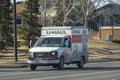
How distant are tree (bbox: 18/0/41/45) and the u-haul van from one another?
59.6 ft

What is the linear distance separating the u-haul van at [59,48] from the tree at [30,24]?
1818 cm

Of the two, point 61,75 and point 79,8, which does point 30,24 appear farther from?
point 61,75

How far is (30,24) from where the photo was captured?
50125 millimetres

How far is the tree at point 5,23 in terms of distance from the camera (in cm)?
4616

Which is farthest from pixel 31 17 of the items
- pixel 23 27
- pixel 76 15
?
pixel 76 15

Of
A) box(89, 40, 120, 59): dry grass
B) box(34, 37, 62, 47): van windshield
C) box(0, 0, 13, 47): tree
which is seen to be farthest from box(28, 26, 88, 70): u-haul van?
box(89, 40, 120, 59): dry grass

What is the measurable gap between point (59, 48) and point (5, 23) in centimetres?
1951

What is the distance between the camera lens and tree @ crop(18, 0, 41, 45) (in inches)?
1960

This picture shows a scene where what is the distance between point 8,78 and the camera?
21719mm

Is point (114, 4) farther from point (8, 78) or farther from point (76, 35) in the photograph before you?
point (8, 78)

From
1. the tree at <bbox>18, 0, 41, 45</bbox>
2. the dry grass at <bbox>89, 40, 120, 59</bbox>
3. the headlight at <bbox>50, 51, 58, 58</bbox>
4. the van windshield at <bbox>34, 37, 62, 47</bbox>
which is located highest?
the tree at <bbox>18, 0, 41, 45</bbox>

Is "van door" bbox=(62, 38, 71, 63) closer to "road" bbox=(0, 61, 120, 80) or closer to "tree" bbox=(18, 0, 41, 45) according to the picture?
"road" bbox=(0, 61, 120, 80)

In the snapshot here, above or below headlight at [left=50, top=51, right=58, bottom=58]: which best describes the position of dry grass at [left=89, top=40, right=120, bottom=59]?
below

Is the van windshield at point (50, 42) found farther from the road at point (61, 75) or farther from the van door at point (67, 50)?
the road at point (61, 75)
